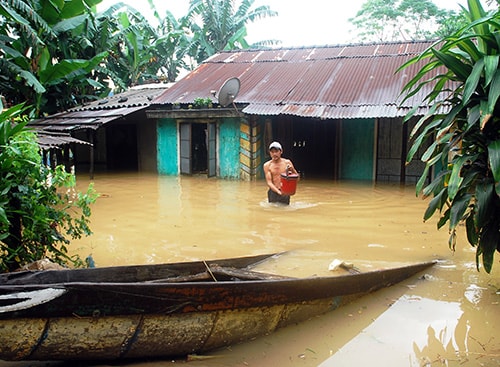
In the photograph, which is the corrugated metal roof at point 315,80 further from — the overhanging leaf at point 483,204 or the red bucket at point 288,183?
the overhanging leaf at point 483,204

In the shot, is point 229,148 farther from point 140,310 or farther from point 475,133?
point 140,310

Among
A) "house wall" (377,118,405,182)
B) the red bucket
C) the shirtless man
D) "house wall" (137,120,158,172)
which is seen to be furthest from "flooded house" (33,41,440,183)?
the red bucket

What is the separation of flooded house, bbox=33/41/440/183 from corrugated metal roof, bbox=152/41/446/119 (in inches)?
1.1

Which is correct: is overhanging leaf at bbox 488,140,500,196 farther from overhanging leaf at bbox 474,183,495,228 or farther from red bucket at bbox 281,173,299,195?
red bucket at bbox 281,173,299,195

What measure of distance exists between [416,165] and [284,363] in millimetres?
9681

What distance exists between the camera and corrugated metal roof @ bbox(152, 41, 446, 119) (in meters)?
10.5

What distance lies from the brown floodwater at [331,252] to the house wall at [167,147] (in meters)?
2.06

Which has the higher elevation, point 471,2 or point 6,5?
point 6,5

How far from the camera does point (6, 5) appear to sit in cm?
987

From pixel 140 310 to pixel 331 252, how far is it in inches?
125

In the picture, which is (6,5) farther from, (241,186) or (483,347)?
(483,347)

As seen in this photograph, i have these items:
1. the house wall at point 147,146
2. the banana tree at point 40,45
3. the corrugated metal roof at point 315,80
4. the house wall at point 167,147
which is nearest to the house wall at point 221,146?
the house wall at point 167,147

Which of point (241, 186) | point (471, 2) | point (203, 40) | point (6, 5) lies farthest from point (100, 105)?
point (471, 2)

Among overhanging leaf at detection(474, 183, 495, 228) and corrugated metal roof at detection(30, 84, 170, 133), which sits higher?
corrugated metal roof at detection(30, 84, 170, 133)
